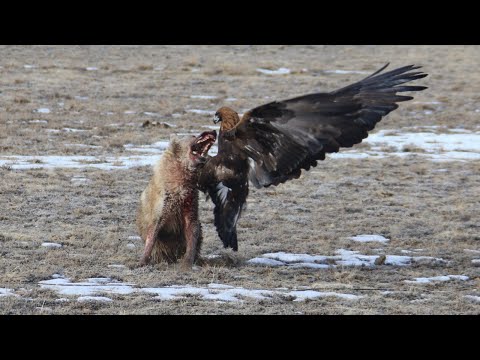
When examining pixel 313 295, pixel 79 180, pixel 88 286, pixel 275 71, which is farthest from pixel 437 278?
pixel 275 71

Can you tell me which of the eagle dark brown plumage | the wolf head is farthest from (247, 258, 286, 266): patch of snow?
the wolf head

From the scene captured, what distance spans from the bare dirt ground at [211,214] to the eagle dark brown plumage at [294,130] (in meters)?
0.83

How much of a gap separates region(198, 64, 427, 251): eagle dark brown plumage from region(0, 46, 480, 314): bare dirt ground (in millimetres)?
832

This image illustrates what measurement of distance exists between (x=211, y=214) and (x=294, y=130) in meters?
3.16

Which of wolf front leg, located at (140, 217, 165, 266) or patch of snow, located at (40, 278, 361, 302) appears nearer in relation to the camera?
patch of snow, located at (40, 278, 361, 302)

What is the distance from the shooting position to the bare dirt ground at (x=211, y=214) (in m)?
6.39

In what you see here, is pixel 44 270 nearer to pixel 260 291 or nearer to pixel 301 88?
pixel 260 291

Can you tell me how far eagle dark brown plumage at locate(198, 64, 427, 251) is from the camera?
658cm

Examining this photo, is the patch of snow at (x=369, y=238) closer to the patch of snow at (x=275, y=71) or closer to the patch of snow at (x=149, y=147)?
the patch of snow at (x=149, y=147)

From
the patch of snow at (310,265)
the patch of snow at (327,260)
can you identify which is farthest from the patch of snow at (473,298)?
the patch of snow at (310,265)

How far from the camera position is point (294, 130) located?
22.0ft

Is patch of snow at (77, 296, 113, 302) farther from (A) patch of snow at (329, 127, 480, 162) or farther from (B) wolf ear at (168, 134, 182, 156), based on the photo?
(A) patch of snow at (329, 127, 480, 162)

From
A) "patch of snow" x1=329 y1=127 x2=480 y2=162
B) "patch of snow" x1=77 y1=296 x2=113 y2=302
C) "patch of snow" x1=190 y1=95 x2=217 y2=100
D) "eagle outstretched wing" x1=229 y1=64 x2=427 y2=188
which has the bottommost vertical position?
"patch of snow" x1=190 y1=95 x2=217 y2=100

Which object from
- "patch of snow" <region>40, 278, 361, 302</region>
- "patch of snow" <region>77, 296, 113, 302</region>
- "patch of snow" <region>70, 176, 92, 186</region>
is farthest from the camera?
"patch of snow" <region>70, 176, 92, 186</region>
